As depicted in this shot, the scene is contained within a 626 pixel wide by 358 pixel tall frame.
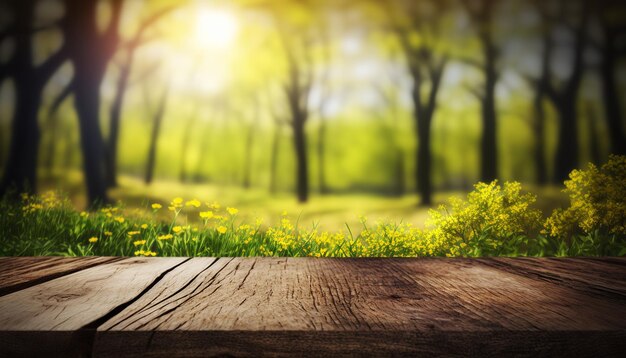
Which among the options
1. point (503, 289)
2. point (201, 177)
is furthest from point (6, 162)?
point (503, 289)

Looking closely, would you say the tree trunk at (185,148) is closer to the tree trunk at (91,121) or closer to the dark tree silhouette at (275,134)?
the tree trunk at (91,121)

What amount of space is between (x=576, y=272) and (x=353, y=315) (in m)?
1.12

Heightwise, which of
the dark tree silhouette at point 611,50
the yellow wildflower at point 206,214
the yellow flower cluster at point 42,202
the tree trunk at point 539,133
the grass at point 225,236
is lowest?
the grass at point 225,236

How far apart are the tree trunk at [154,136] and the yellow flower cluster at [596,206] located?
346 centimetres

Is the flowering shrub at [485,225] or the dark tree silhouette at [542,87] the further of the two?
the dark tree silhouette at [542,87]

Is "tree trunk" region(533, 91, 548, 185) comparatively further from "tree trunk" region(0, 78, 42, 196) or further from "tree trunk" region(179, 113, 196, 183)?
"tree trunk" region(0, 78, 42, 196)

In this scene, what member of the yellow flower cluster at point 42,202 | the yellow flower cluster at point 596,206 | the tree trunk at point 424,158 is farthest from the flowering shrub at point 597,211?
the yellow flower cluster at point 42,202

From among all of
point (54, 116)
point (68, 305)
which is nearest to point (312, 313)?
point (68, 305)

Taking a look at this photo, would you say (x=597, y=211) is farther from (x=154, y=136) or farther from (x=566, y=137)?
(x=154, y=136)

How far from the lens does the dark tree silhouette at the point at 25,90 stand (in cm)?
405

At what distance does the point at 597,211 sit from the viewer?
347 cm

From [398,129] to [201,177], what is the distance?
2.20 m

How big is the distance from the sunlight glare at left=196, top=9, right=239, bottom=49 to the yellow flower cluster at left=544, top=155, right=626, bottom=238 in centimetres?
312

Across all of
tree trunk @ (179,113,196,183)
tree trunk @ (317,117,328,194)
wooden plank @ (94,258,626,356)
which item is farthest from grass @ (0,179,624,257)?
wooden plank @ (94,258,626,356)
